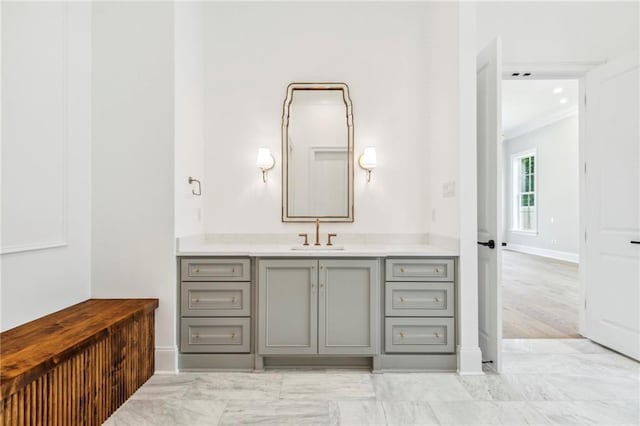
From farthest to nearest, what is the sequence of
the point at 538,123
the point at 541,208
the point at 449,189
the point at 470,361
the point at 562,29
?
the point at 541,208 < the point at 538,123 < the point at 562,29 < the point at 449,189 < the point at 470,361

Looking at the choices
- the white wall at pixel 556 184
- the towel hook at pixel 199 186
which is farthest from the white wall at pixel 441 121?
the white wall at pixel 556 184

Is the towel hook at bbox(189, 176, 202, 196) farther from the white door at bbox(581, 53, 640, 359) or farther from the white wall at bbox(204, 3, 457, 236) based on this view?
the white door at bbox(581, 53, 640, 359)

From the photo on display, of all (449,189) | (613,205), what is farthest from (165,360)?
(613,205)

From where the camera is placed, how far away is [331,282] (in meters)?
2.60

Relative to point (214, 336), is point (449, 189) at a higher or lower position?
higher

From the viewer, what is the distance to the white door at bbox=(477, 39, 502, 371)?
2.54 m

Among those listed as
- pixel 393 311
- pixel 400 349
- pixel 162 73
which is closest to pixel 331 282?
pixel 393 311

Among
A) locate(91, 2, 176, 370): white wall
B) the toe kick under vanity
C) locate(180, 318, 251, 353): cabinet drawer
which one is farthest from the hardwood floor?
locate(91, 2, 176, 370): white wall

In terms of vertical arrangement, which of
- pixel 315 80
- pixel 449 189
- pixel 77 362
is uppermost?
pixel 315 80

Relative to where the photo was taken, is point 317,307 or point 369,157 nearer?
point 317,307

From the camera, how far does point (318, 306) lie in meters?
2.59

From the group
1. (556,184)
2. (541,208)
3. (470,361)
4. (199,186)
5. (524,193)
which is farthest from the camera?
(524,193)

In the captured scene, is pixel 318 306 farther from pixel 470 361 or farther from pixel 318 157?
pixel 318 157

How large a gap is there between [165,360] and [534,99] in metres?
7.06
